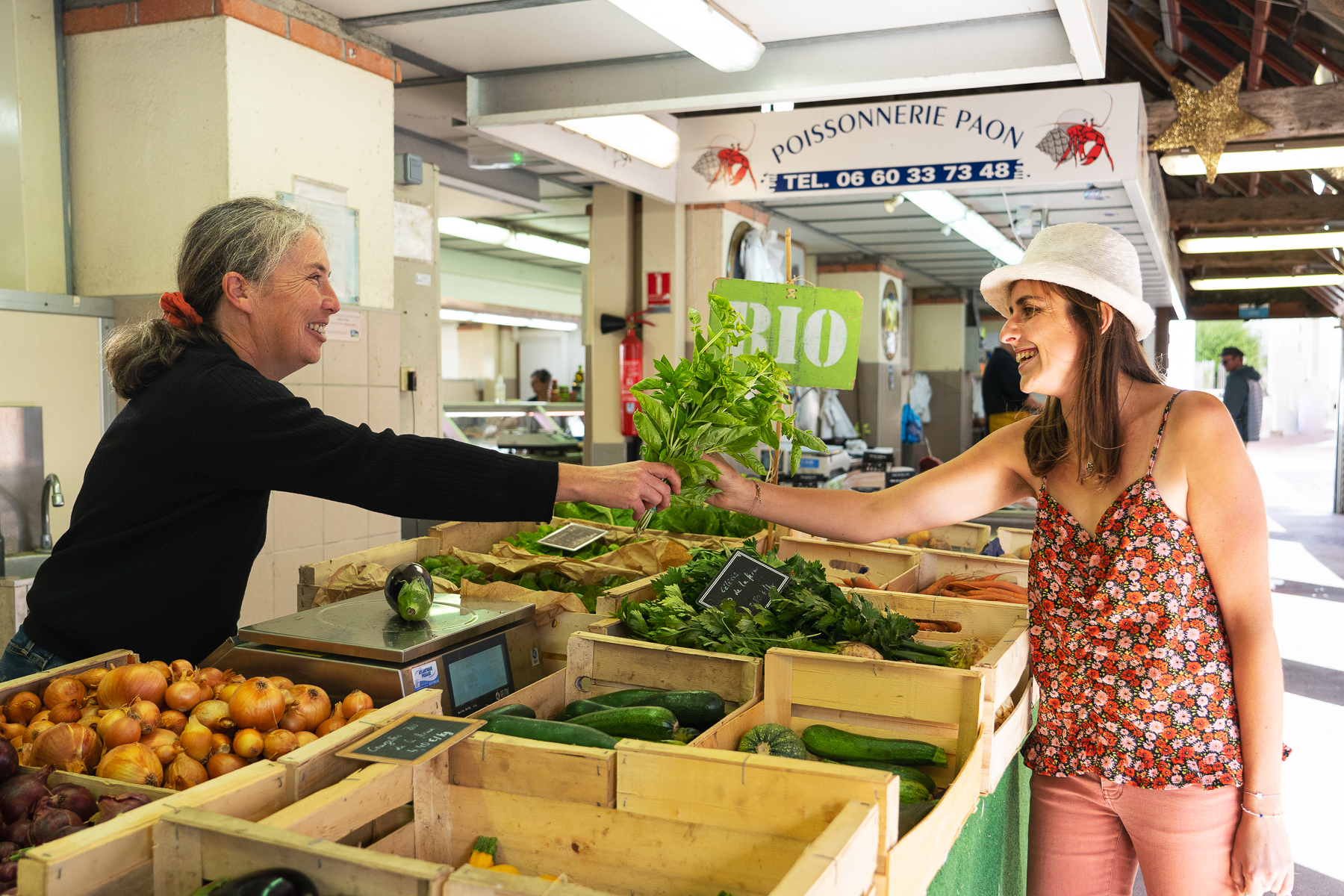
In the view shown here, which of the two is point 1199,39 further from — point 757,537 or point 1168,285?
point 757,537

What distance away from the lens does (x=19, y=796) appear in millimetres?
1487

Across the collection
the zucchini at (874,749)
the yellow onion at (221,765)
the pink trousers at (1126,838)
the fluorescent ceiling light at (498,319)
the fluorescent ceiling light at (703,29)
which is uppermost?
the fluorescent ceiling light at (703,29)

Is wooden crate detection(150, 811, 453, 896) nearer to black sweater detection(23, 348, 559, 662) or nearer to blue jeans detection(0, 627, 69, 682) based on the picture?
black sweater detection(23, 348, 559, 662)

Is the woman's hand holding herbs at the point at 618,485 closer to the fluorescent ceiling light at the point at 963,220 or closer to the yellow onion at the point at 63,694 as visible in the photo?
the yellow onion at the point at 63,694

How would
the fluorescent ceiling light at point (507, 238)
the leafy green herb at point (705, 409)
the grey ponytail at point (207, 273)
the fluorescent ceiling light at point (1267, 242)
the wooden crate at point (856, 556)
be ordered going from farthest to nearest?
the fluorescent ceiling light at point (1267, 242)
the fluorescent ceiling light at point (507, 238)
the wooden crate at point (856, 556)
the leafy green herb at point (705, 409)
the grey ponytail at point (207, 273)

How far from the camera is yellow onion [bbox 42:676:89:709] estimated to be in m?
1.84

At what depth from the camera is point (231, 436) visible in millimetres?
1946

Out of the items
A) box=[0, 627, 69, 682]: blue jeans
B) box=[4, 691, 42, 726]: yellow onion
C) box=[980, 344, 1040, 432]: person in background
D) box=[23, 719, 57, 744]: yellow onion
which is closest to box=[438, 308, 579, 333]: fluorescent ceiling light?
box=[980, 344, 1040, 432]: person in background

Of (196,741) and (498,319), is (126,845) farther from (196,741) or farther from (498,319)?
(498,319)

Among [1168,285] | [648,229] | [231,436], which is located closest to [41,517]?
[231,436]

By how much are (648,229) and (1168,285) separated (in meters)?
8.57

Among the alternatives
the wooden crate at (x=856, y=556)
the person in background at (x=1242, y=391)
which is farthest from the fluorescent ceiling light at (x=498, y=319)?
the person in background at (x=1242, y=391)

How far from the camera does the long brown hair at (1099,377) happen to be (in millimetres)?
2018

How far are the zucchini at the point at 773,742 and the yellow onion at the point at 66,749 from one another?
1.14 metres
